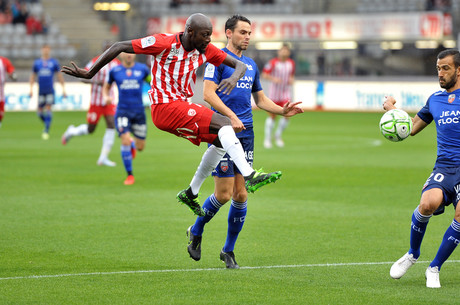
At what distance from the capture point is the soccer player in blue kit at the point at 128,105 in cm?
1447

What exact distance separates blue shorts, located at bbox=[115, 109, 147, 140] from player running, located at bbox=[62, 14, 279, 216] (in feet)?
23.7

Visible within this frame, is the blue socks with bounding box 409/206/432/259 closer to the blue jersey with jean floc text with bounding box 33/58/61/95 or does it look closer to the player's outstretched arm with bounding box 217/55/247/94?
the player's outstretched arm with bounding box 217/55/247/94

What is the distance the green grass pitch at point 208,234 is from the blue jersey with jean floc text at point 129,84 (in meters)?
1.45

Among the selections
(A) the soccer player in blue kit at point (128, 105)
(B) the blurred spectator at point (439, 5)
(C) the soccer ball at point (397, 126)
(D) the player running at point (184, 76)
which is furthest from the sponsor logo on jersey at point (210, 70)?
(B) the blurred spectator at point (439, 5)

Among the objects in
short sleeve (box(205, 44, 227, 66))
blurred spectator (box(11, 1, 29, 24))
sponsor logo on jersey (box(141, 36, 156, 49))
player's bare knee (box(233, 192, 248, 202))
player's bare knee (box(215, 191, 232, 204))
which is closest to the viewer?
sponsor logo on jersey (box(141, 36, 156, 49))

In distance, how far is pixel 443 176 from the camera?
698 cm

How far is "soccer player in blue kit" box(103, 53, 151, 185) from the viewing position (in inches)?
570

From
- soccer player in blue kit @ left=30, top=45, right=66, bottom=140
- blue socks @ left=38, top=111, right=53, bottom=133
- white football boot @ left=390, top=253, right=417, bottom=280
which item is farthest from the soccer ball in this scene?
soccer player in blue kit @ left=30, top=45, right=66, bottom=140

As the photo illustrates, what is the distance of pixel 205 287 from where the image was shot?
22.9 feet

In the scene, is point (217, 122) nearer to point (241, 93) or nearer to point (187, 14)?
point (241, 93)

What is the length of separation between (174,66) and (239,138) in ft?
3.40

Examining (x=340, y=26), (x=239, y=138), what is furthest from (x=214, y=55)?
(x=340, y=26)

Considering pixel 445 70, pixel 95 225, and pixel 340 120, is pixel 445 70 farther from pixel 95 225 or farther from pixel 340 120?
pixel 340 120

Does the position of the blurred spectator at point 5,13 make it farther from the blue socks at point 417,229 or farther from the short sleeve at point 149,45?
the blue socks at point 417,229
